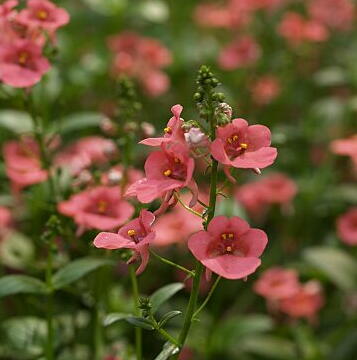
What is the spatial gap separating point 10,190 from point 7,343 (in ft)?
A: 2.19

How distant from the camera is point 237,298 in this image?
339 centimetres

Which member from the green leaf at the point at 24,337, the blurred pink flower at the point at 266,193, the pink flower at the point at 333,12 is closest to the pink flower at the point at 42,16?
the green leaf at the point at 24,337

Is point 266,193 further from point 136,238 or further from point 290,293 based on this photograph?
point 136,238

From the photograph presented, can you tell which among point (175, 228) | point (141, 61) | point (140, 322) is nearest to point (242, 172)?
point (175, 228)

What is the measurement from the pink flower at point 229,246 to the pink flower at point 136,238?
0.33 feet

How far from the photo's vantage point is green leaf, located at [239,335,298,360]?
288cm

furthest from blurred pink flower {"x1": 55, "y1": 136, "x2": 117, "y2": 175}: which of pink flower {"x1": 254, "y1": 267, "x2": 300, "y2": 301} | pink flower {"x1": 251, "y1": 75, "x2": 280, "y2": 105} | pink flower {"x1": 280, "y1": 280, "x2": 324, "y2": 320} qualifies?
pink flower {"x1": 251, "y1": 75, "x2": 280, "y2": 105}

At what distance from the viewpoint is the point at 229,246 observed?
5.08 feet

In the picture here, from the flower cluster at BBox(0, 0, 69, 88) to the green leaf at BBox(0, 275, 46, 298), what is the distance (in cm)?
53

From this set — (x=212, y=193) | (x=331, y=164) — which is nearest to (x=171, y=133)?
(x=212, y=193)

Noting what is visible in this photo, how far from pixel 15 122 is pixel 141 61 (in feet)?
3.73

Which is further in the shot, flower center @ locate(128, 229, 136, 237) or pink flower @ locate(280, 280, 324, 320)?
pink flower @ locate(280, 280, 324, 320)

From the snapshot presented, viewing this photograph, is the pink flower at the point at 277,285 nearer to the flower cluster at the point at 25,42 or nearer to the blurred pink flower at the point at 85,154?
the blurred pink flower at the point at 85,154

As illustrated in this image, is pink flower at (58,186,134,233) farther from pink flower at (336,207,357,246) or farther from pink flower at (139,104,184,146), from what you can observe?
pink flower at (336,207,357,246)
